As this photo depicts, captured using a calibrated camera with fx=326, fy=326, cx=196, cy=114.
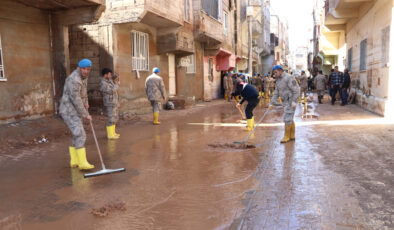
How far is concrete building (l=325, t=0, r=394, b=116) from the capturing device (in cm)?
1095

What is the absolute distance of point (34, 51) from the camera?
9.40 m

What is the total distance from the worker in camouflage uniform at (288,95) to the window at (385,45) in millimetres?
5713

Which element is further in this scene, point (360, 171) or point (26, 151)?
point (26, 151)

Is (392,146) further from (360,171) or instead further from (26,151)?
(26,151)

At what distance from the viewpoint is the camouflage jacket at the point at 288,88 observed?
23.9 feet

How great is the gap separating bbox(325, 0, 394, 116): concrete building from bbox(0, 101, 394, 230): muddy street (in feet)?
14.6

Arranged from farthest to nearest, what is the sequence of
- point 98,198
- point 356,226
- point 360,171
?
point 360,171 → point 98,198 → point 356,226

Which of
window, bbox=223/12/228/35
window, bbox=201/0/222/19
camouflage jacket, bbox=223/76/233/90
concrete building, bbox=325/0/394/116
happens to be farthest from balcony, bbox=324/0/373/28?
window, bbox=223/12/228/35

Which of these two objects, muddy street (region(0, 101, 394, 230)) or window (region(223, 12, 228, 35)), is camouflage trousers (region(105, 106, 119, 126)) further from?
window (region(223, 12, 228, 35))

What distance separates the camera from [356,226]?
3.04 metres

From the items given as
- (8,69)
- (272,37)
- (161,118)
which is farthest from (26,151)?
(272,37)

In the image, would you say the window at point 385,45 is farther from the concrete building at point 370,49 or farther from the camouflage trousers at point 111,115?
the camouflage trousers at point 111,115

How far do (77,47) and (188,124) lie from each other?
537cm

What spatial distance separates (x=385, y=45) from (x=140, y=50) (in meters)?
9.28
